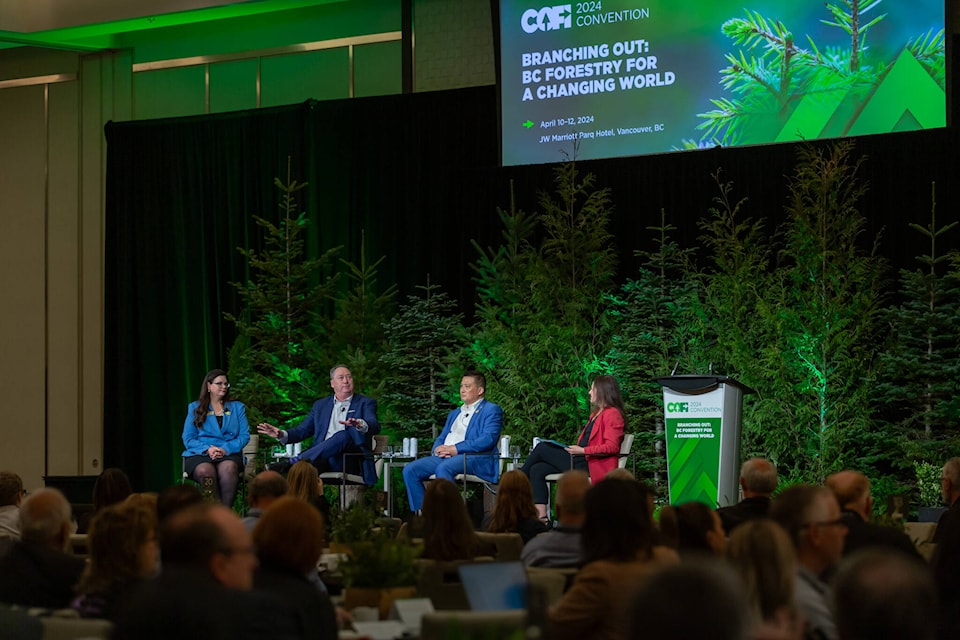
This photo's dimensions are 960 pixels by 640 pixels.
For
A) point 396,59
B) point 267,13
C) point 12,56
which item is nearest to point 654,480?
point 396,59

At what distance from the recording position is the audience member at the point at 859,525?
13.6ft

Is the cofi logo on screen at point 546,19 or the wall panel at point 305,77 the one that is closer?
the cofi logo on screen at point 546,19

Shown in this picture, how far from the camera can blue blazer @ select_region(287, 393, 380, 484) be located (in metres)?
9.58

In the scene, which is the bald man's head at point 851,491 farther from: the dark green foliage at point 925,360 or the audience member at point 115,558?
the dark green foliage at point 925,360

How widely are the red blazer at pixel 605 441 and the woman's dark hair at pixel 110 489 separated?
361cm

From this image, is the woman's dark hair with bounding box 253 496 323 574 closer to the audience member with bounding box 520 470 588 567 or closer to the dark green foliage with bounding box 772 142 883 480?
the audience member with bounding box 520 470 588 567

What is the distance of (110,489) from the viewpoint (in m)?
6.15

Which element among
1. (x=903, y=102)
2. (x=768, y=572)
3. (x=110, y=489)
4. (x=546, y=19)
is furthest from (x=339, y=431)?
(x=768, y=572)

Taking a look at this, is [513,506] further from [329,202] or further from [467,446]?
[329,202]

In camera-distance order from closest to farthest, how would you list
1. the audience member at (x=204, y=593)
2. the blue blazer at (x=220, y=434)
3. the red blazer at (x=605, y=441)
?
the audience member at (x=204, y=593)
the red blazer at (x=605, y=441)
the blue blazer at (x=220, y=434)

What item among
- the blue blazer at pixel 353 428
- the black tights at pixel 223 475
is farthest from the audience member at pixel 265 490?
the black tights at pixel 223 475

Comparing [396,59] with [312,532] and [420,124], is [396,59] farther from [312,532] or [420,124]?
[312,532]

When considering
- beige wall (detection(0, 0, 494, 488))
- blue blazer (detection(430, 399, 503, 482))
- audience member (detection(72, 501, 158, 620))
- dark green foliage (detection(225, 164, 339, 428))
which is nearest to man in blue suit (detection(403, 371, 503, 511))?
blue blazer (detection(430, 399, 503, 482))

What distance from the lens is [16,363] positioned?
14.6m
